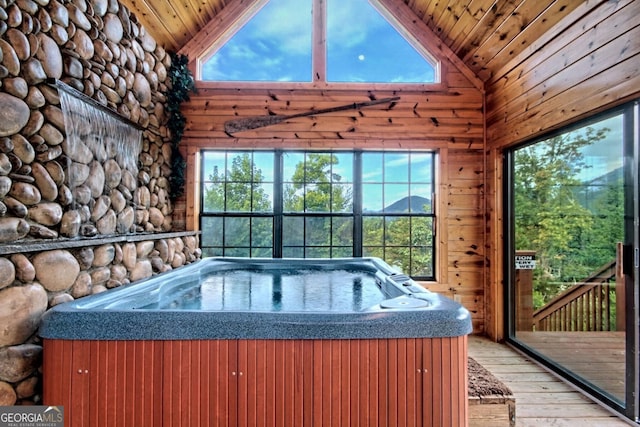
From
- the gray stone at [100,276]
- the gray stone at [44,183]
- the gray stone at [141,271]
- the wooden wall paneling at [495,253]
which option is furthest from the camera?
the wooden wall paneling at [495,253]

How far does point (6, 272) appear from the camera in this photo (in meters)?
1.34

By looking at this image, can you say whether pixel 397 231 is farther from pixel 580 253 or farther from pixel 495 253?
pixel 580 253

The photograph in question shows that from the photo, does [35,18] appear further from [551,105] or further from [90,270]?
[551,105]

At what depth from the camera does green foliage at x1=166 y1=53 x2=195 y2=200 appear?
3.33 metres

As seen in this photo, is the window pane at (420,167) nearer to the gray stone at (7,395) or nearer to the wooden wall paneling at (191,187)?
the wooden wall paneling at (191,187)

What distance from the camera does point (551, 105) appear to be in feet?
8.52

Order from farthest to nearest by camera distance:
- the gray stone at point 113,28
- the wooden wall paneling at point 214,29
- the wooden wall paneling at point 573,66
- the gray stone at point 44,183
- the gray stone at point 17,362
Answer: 1. the wooden wall paneling at point 214,29
2. the gray stone at point 113,28
3. the wooden wall paneling at point 573,66
4. the gray stone at point 44,183
5. the gray stone at point 17,362

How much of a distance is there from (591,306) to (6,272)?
11.2 ft

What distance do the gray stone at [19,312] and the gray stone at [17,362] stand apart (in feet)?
0.10

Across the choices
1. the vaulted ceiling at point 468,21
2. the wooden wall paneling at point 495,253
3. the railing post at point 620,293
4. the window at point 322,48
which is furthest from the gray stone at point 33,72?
A: the wooden wall paneling at point 495,253

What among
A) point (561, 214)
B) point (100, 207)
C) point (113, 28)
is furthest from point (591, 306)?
point (113, 28)

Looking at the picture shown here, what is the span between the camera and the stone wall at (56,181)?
4.59ft

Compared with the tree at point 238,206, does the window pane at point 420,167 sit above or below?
above

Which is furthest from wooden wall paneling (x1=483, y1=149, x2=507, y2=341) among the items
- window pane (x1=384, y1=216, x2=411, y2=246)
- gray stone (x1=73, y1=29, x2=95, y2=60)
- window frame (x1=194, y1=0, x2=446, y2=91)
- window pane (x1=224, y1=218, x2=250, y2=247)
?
gray stone (x1=73, y1=29, x2=95, y2=60)
